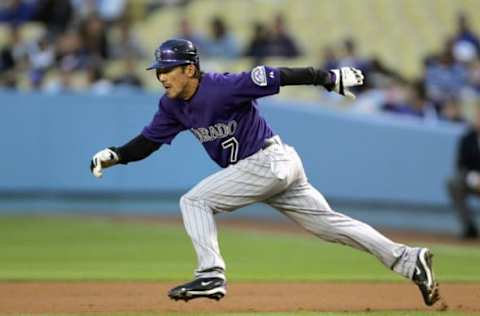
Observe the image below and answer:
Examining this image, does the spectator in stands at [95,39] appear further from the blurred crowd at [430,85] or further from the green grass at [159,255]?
the blurred crowd at [430,85]

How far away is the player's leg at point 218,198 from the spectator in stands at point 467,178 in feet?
24.6

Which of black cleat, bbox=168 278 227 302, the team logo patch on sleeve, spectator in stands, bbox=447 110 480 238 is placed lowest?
spectator in stands, bbox=447 110 480 238

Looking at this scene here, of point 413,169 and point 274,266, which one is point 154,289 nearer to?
point 274,266

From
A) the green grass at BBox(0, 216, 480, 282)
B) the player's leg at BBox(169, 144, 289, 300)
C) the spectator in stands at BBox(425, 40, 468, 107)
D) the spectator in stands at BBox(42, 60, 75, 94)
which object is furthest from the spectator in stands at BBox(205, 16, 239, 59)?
the player's leg at BBox(169, 144, 289, 300)

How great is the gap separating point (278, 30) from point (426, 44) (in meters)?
2.63

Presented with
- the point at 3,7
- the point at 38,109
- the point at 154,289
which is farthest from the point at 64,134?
the point at 154,289

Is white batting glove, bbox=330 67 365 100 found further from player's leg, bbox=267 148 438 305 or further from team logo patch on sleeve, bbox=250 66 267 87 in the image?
player's leg, bbox=267 148 438 305

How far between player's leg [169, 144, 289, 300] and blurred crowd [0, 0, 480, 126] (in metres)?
9.31

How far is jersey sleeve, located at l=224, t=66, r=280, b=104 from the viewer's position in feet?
24.6

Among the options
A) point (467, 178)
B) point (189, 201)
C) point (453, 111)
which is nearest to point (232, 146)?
point (189, 201)

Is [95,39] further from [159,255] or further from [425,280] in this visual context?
[425,280]

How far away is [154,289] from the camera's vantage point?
9133mm

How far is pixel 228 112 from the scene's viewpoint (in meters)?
7.58

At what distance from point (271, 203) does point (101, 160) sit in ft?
3.75
